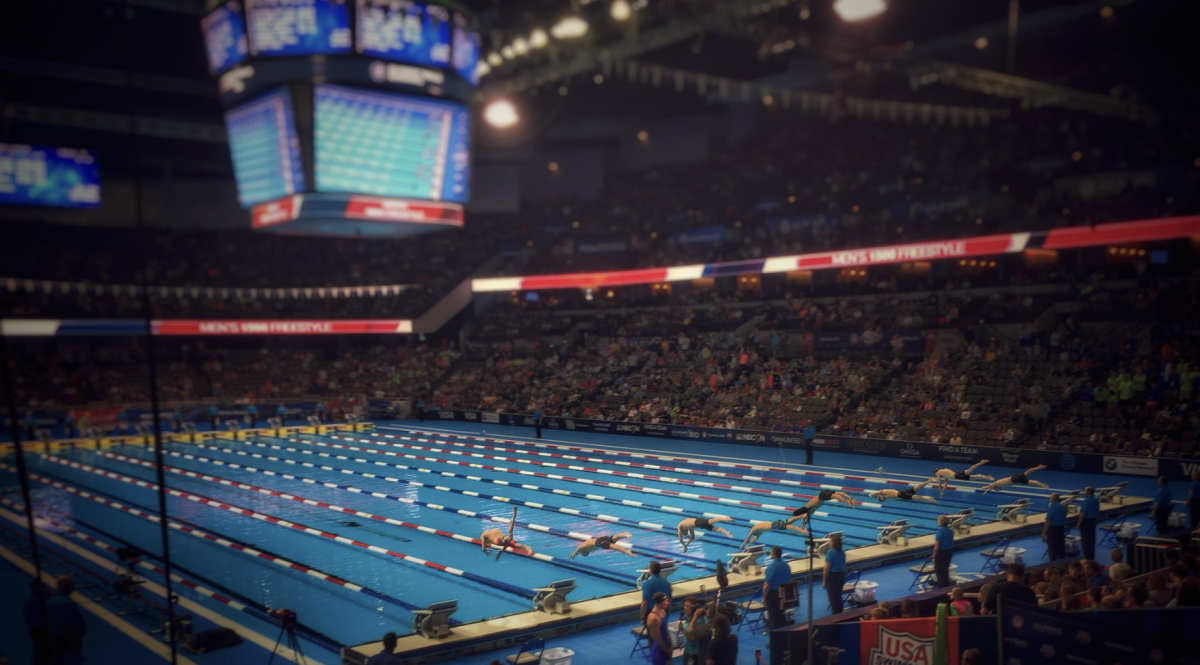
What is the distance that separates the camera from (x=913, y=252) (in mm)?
27188

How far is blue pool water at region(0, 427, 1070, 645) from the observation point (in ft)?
39.4

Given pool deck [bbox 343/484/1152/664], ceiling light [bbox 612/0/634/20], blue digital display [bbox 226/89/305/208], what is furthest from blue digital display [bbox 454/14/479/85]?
pool deck [bbox 343/484/1152/664]

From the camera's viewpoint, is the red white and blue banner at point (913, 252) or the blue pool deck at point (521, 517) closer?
the blue pool deck at point (521, 517)

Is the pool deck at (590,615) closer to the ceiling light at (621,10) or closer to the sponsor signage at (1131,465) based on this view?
the sponsor signage at (1131,465)

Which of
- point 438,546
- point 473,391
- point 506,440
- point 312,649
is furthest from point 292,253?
point 312,649

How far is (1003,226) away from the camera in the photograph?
2664 cm

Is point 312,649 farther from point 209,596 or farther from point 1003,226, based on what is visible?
point 1003,226

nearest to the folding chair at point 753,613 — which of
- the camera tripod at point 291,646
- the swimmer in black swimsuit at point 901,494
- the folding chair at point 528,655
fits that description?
the folding chair at point 528,655

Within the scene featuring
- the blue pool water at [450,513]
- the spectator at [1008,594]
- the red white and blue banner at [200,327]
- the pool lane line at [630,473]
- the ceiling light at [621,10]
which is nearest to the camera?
the spectator at [1008,594]

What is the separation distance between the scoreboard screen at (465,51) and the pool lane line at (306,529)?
1304cm

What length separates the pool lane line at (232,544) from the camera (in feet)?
38.4

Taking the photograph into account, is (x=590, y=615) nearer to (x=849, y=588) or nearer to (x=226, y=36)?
(x=849, y=588)

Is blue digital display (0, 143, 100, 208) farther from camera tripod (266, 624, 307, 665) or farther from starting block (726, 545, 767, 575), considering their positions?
starting block (726, 545, 767, 575)

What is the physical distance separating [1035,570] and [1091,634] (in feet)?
12.7
